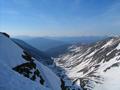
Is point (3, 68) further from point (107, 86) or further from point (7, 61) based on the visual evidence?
point (107, 86)

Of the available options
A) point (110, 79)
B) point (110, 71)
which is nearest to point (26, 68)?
point (110, 79)

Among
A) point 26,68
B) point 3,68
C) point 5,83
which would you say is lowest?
point 5,83

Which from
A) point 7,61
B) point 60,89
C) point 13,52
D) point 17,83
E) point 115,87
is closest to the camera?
point 17,83

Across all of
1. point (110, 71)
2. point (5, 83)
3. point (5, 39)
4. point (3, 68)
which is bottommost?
point (5, 83)

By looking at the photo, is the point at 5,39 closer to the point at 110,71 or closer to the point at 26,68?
the point at 26,68

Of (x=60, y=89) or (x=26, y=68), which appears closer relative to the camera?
(x=26, y=68)

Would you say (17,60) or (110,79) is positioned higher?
(110,79)

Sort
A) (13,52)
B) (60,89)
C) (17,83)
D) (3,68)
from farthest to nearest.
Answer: (60,89)
(13,52)
(3,68)
(17,83)

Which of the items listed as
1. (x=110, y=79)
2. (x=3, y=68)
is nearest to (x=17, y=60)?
(x=3, y=68)

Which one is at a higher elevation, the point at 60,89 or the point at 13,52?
the point at 13,52
